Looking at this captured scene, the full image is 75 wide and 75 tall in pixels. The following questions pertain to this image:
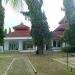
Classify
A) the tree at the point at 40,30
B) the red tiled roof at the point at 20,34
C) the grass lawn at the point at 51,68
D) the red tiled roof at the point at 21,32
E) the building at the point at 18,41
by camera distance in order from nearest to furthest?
the grass lawn at the point at 51,68, the tree at the point at 40,30, the building at the point at 18,41, the red tiled roof at the point at 20,34, the red tiled roof at the point at 21,32

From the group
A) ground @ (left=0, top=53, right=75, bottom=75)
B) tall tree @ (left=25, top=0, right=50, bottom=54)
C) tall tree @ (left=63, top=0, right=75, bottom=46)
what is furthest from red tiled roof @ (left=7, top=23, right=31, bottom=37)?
ground @ (left=0, top=53, right=75, bottom=75)

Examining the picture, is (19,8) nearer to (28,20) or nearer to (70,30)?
(70,30)

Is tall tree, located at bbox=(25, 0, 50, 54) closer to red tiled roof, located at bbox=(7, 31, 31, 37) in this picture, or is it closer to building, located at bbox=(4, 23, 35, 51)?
red tiled roof, located at bbox=(7, 31, 31, 37)

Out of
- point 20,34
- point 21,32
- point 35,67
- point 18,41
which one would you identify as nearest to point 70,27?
point 20,34

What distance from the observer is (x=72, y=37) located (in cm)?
5409

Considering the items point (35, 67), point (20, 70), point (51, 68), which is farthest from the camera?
point (35, 67)

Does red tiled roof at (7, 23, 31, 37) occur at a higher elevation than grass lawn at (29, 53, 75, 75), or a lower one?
higher

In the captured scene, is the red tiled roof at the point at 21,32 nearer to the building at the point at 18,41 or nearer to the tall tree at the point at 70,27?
the building at the point at 18,41

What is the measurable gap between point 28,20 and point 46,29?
3691mm

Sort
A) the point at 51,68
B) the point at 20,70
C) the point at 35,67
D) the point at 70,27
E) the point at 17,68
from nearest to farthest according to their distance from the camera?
the point at 20,70 < the point at 51,68 < the point at 17,68 < the point at 35,67 < the point at 70,27

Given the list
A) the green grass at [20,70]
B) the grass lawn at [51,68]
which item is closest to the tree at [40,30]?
the grass lawn at [51,68]

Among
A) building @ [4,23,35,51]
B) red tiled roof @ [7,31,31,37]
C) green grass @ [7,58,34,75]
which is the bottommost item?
green grass @ [7,58,34,75]

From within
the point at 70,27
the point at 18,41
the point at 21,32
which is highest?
the point at 21,32

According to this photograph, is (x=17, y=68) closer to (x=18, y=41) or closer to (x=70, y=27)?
(x=70, y=27)
